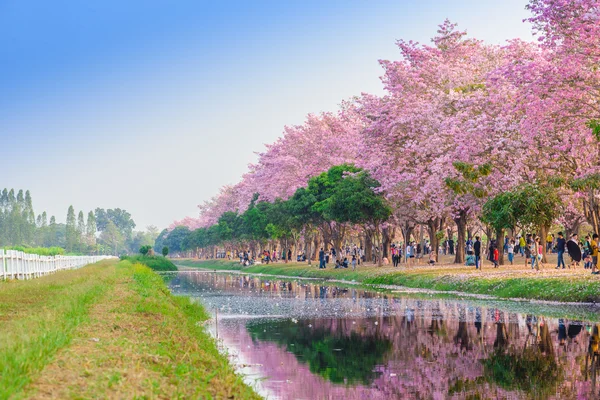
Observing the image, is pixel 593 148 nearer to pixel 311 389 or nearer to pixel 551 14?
pixel 551 14

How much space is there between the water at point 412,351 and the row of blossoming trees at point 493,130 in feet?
27.3

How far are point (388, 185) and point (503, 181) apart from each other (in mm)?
9298

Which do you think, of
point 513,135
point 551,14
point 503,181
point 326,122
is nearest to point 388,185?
point 503,181

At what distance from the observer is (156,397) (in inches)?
353

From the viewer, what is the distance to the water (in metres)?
13.0

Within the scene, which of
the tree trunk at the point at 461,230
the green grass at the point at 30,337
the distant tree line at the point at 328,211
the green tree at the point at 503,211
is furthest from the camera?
the distant tree line at the point at 328,211

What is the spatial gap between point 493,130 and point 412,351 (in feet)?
87.9

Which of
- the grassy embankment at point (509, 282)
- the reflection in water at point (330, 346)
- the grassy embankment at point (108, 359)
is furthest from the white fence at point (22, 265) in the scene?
the grassy embankment at point (108, 359)

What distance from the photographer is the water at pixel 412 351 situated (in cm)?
1302

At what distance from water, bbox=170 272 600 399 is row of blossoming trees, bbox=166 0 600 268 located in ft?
27.3

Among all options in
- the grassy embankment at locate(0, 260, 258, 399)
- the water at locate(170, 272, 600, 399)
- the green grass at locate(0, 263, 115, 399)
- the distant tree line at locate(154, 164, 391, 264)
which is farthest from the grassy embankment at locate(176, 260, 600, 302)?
the green grass at locate(0, 263, 115, 399)

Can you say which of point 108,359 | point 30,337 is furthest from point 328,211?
point 108,359

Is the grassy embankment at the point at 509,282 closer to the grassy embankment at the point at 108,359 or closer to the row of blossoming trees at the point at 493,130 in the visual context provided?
the row of blossoming trees at the point at 493,130

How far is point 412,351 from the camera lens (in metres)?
17.3
